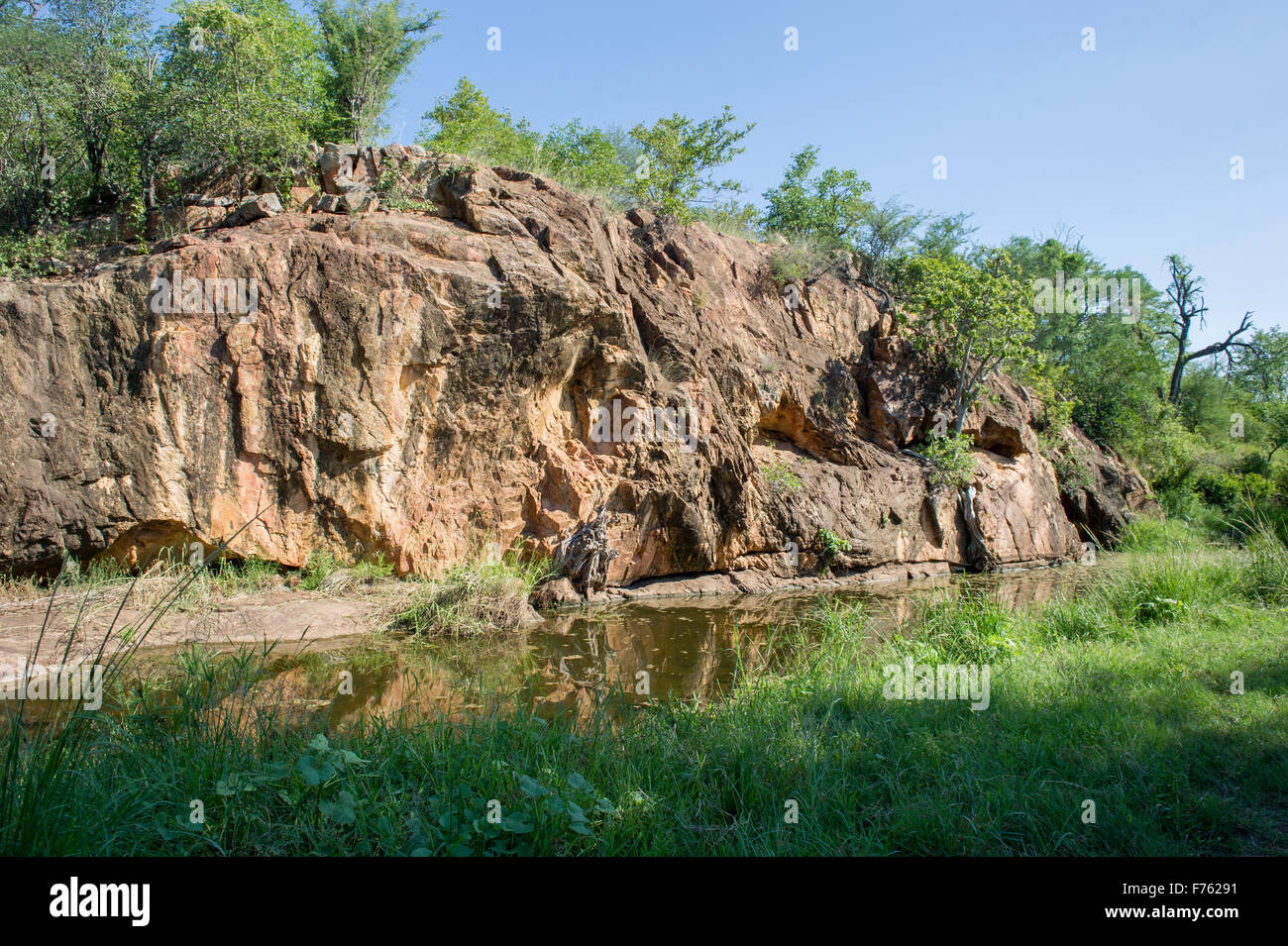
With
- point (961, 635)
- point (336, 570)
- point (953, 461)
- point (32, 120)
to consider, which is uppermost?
point (32, 120)

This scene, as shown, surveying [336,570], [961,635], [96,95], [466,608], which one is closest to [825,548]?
[961,635]

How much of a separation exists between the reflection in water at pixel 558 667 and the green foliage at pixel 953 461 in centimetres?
501

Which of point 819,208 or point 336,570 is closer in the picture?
point 336,570

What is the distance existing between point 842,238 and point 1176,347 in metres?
21.2

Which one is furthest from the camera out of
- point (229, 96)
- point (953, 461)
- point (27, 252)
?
point (953, 461)

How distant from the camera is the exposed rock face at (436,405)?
934cm

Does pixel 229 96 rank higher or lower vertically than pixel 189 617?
higher

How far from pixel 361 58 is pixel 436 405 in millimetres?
9358

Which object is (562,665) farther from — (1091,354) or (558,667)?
(1091,354)

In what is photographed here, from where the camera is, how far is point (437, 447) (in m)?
11.2

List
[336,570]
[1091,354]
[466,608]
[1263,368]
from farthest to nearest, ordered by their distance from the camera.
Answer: [1263,368]
[1091,354]
[336,570]
[466,608]

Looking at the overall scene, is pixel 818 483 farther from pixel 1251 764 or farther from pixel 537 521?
pixel 1251 764

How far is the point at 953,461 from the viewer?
654 inches
